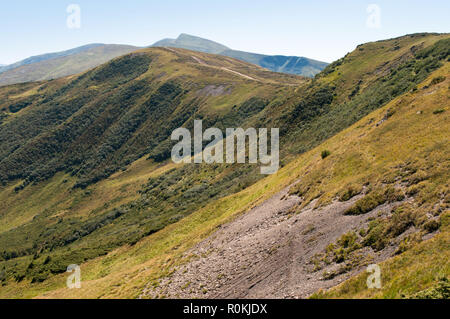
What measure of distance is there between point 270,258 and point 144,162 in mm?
113439

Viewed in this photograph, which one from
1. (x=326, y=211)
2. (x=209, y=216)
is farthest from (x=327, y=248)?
(x=209, y=216)

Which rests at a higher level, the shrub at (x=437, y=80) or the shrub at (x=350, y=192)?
the shrub at (x=437, y=80)

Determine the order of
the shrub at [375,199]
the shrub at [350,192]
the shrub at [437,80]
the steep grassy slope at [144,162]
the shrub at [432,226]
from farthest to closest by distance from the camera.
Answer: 1. the steep grassy slope at [144,162]
2. the shrub at [437,80]
3. the shrub at [350,192]
4. the shrub at [375,199]
5. the shrub at [432,226]

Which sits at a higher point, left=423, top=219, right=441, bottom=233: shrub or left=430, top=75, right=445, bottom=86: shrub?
left=430, top=75, right=445, bottom=86: shrub

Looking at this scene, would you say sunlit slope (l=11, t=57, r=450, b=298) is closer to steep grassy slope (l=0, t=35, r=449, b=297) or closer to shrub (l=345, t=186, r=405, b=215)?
steep grassy slope (l=0, t=35, r=449, b=297)

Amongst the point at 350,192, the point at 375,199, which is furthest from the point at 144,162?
the point at 375,199

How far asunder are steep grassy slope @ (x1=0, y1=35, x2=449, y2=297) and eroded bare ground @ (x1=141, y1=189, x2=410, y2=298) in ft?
10.4

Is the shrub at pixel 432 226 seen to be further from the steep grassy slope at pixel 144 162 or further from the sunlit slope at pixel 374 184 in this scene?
the steep grassy slope at pixel 144 162

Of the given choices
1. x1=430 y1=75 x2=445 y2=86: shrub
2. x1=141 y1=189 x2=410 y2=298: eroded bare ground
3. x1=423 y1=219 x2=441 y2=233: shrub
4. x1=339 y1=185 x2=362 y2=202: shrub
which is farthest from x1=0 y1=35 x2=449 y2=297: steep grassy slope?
x1=430 y1=75 x2=445 y2=86: shrub

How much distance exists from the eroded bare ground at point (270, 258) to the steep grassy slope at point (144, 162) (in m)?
3.16

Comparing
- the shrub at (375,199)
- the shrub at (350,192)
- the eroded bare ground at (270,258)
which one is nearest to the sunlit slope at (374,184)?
the shrub at (350,192)

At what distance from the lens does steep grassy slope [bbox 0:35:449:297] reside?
140 feet

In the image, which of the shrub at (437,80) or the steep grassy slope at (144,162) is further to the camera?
→ the steep grassy slope at (144,162)

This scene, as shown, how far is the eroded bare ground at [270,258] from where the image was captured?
1709 cm
